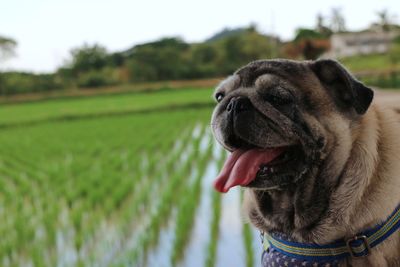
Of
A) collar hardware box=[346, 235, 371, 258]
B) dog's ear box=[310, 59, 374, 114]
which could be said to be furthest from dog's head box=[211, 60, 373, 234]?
collar hardware box=[346, 235, 371, 258]

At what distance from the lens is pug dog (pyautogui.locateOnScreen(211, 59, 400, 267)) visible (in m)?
1.61

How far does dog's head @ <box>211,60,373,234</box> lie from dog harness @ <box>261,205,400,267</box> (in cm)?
9

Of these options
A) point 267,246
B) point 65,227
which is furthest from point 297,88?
point 65,227

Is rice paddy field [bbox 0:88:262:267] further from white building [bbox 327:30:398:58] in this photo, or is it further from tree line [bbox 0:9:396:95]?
white building [bbox 327:30:398:58]

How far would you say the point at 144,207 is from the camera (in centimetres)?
528

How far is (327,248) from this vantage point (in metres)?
1.66

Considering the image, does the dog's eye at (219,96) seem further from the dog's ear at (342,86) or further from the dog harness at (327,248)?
the dog harness at (327,248)

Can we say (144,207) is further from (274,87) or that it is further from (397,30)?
(397,30)

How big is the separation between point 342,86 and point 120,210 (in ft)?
12.8

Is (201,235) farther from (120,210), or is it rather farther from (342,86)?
(342,86)

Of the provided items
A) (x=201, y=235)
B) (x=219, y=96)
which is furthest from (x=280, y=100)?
(x=201, y=235)

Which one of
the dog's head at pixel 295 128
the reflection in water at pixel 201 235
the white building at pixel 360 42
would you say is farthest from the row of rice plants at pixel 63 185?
the white building at pixel 360 42

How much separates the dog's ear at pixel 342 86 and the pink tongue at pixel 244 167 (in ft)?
0.90

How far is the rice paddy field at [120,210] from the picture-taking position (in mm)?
3848
